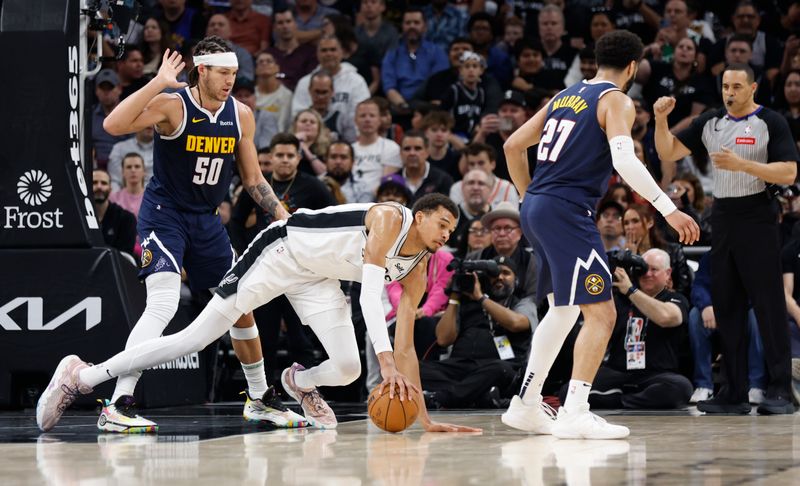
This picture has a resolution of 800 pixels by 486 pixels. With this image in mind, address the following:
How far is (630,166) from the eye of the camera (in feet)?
20.1

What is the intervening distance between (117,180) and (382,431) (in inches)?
270

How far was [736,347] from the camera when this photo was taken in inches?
318

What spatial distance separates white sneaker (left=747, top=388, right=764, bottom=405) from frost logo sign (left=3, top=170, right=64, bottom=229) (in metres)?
5.25

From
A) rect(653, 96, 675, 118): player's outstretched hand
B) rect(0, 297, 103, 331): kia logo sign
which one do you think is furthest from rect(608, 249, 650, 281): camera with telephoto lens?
rect(0, 297, 103, 331): kia logo sign

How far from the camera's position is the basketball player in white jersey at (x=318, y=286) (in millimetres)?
6438

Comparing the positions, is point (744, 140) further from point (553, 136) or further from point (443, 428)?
point (443, 428)

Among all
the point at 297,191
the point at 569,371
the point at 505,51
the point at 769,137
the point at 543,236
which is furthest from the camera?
the point at 505,51

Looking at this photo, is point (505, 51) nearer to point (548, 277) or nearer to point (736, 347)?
point (736, 347)

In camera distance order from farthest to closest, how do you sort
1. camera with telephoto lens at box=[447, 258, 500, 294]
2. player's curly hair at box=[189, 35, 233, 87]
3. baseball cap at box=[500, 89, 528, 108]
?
1. baseball cap at box=[500, 89, 528, 108]
2. camera with telephoto lens at box=[447, 258, 500, 294]
3. player's curly hair at box=[189, 35, 233, 87]

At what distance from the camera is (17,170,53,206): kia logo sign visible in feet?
27.3

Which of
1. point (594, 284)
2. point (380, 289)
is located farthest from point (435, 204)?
point (594, 284)

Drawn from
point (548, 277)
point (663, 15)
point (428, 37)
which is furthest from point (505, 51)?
point (548, 277)

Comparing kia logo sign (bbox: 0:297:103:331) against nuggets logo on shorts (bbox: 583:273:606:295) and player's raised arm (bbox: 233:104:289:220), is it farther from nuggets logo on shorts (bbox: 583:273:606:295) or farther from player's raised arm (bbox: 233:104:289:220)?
nuggets logo on shorts (bbox: 583:273:606:295)

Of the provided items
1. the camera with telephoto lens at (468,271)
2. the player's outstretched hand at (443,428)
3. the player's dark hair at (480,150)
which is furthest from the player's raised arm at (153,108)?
the player's dark hair at (480,150)
